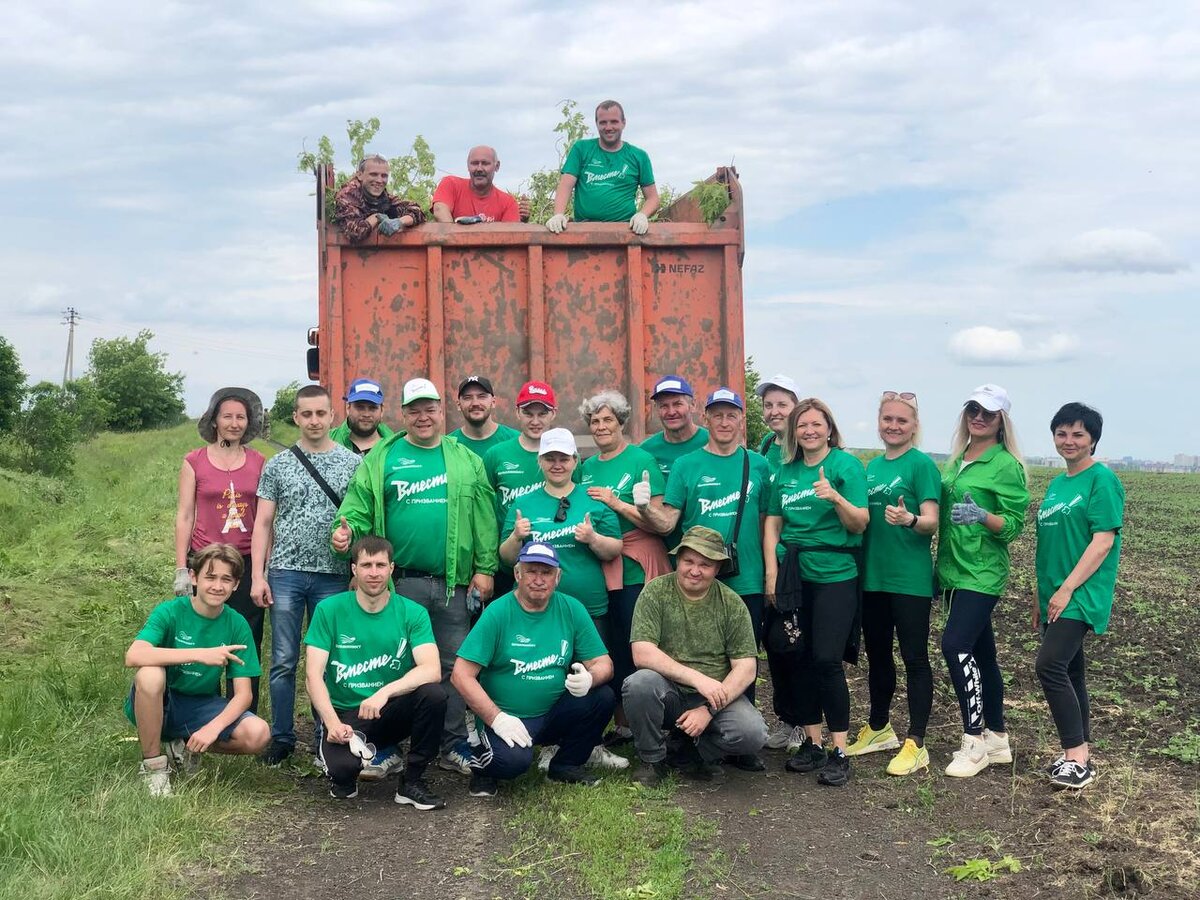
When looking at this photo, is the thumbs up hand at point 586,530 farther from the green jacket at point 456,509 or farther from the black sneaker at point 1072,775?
the black sneaker at point 1072,775

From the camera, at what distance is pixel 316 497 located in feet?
19.1

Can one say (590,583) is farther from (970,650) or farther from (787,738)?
(970,650)

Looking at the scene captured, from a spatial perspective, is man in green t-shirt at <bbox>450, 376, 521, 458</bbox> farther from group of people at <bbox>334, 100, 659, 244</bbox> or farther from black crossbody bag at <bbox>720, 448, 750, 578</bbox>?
group of people at <bbox>334, 100, 659, 244</bbox>

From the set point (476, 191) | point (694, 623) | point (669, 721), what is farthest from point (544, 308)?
point (669, 721)

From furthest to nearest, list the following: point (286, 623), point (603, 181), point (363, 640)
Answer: point (603, 181)
point (286, 623)
point (363, 640)

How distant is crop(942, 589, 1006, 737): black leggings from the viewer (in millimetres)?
5828

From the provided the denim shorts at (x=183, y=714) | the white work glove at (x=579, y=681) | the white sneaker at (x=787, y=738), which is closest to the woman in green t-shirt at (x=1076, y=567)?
the white sneaker at (x=787, y=738)

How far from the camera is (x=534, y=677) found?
18.2 ft

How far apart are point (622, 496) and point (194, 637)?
2092 millimetres

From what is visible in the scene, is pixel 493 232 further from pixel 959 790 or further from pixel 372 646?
pixel 959 790

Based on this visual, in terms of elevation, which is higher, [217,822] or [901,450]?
[901,450]

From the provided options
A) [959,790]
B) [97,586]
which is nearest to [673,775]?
[959,790]

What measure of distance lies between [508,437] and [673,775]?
190 centimetres

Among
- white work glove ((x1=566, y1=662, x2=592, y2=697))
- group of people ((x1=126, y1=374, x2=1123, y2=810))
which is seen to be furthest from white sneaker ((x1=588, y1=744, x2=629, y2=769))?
white work glove ((x1=566, y1=662, x2=592, y2=697))
